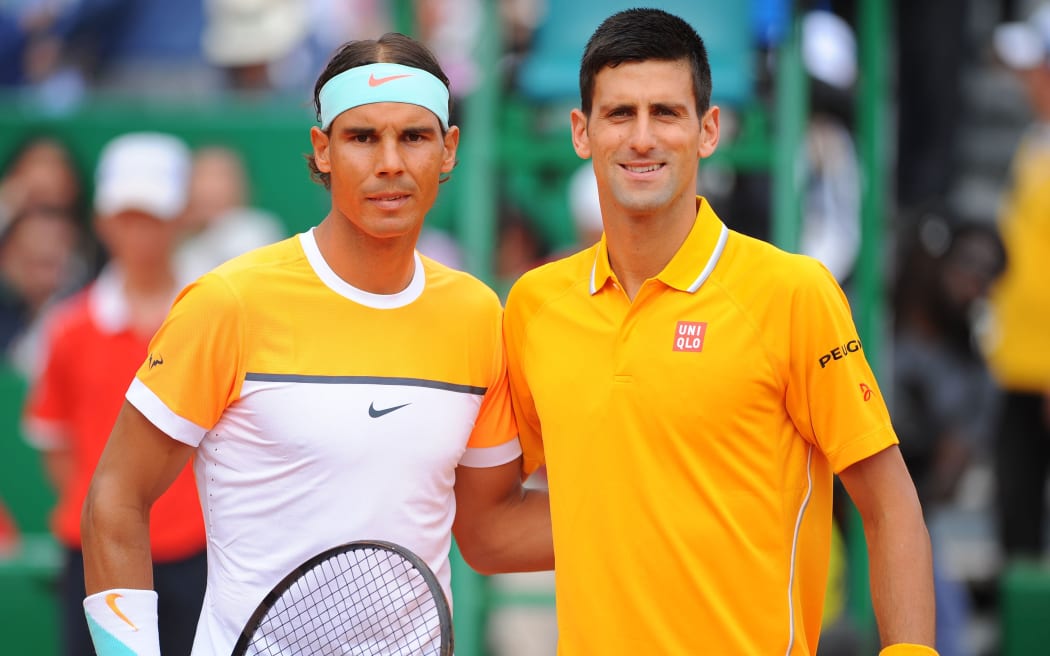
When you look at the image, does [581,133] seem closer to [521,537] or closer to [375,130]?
[375,130]

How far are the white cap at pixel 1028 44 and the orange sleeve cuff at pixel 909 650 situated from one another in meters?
4.78

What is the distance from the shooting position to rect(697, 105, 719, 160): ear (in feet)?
11.6

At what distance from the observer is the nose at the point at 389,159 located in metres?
3.47

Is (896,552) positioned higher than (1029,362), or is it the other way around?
(1029,362)

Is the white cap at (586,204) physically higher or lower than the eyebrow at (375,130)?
higher

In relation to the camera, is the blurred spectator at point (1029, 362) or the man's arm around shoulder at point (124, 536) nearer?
the man's arm around shoulder at point (124, 536)

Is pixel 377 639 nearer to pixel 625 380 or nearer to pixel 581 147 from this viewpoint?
pixel 625 380

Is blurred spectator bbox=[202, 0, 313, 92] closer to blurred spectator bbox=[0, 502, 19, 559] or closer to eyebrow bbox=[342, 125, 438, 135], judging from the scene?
blurred spectator bbox=[0, 502, 19, 559]

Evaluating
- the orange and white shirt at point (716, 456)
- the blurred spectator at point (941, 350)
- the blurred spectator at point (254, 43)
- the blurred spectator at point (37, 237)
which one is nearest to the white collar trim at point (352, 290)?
the orange and white shirt at point (716, 456)

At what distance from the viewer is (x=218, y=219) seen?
26.6 ft

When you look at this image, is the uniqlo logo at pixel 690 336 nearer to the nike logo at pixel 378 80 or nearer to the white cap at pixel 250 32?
the nike logo at pixel 378 80

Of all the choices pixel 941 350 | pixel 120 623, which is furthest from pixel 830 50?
pixel 120 623

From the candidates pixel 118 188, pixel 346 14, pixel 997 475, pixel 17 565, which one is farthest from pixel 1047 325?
pixel 346 14

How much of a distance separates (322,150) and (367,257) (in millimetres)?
261
